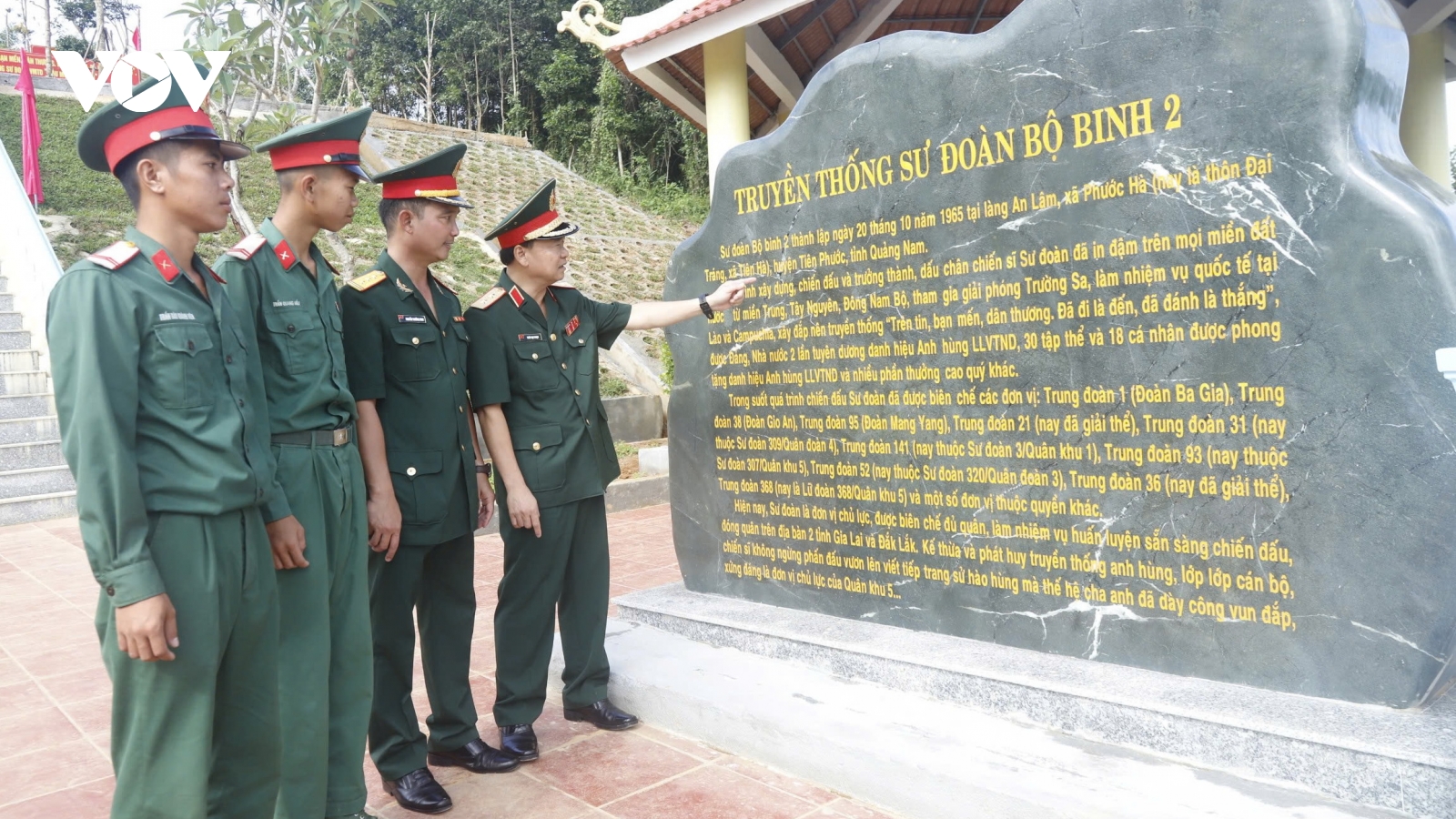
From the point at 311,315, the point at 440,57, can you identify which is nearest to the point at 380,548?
the point at 311,315

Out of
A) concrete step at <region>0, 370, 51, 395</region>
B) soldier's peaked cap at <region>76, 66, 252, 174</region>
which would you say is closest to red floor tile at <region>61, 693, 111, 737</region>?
soldier's peaked cap at <region>76, 66, 252, 174</region>

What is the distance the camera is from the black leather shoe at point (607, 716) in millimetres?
3299

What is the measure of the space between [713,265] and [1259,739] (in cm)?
233

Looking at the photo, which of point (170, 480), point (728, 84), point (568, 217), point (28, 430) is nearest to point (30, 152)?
point (28, 430)

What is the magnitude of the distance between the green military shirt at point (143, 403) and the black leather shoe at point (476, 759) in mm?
1280

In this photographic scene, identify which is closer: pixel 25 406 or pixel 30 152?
pixel 25 406

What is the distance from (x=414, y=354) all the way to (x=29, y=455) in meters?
7.13

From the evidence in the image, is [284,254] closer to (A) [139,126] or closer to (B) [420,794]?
(A) [139,126]

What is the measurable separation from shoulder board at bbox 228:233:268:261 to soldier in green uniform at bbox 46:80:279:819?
0.73 feet

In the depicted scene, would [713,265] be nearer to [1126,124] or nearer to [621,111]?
[1126,124]

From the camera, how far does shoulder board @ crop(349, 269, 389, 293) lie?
2.80m

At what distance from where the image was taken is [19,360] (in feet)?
29.6

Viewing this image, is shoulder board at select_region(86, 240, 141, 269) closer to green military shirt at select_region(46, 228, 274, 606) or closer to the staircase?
green military shirt at select_region(46, 228, 274, 606)

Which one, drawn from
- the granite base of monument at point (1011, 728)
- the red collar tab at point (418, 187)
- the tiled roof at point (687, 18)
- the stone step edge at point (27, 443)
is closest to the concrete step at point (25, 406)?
the stone step edge at point (27, 443)
